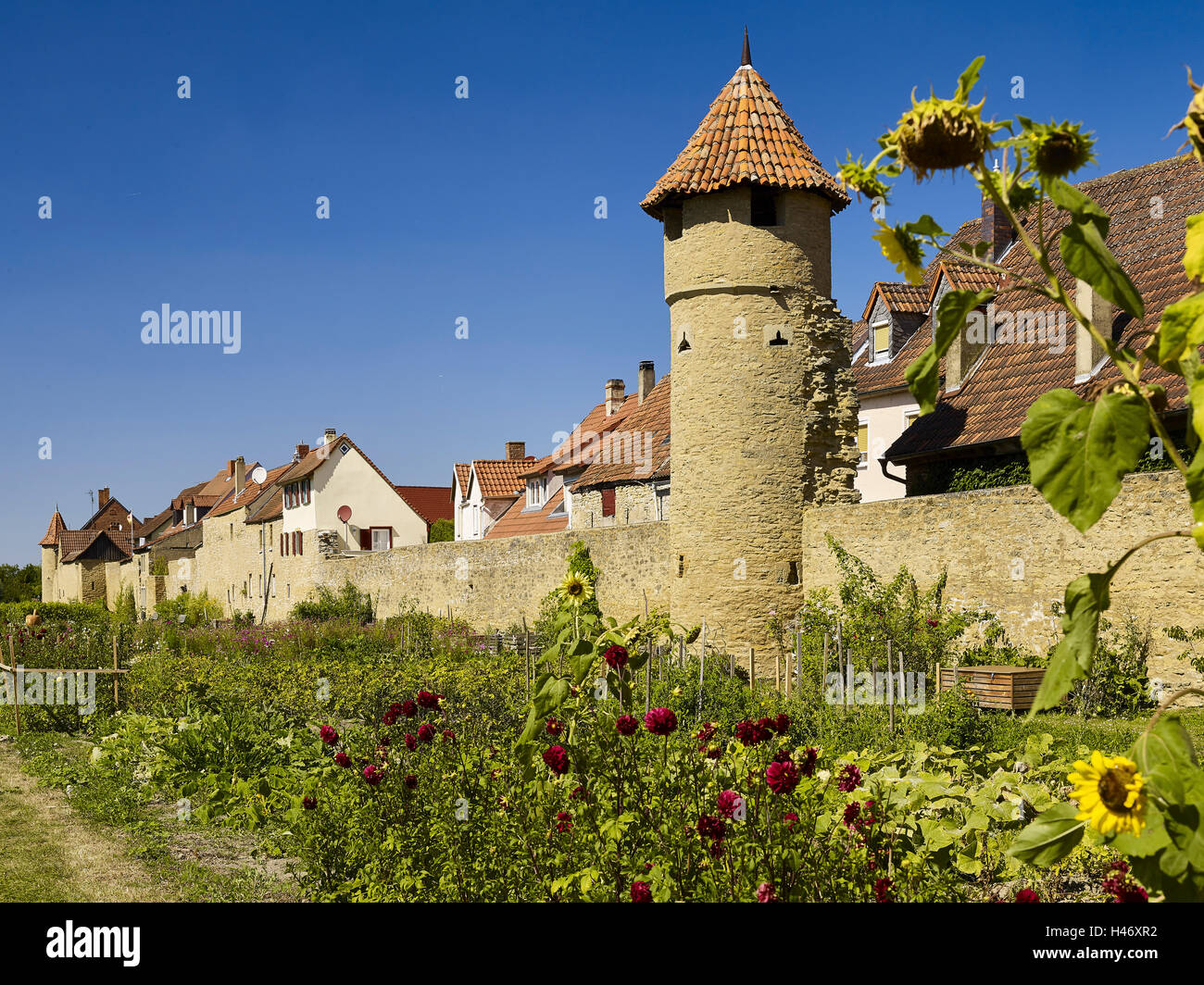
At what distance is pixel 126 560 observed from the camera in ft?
212

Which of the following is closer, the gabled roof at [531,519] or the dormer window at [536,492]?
the gabled roof at [531,519]

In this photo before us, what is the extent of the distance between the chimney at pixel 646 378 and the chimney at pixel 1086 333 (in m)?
20.8

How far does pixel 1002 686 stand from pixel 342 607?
78.0ft

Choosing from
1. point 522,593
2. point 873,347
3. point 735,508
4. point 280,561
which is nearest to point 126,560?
point 280,561

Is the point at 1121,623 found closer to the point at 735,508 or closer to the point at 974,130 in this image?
the point at 735,508

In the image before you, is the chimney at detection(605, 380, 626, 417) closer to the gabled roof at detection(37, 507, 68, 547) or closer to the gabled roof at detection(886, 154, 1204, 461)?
the gabled roof at detection(886, 154, 1204, 461)

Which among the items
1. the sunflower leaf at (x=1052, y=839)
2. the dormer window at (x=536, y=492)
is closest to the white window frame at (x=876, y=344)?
the dormer window at (x=536, y=492)

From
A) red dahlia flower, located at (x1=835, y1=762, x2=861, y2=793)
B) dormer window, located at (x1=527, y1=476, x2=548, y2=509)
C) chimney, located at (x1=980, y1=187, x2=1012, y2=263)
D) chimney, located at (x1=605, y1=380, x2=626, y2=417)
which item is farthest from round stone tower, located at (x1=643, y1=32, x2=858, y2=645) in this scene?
chimney, located at (x1=605, y1=380, x2=626, y2=417)

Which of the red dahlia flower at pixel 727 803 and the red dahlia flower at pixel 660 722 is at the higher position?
the red dahlia flower at pixel 660 722

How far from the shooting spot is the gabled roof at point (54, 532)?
225 feet

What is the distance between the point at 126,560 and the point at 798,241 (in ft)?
194

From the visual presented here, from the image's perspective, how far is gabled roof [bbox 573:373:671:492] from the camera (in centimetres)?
2878

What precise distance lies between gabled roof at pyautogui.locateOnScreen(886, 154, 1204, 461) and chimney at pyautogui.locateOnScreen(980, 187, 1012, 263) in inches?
106

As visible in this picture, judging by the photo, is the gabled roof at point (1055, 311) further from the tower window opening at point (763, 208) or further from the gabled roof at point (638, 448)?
the gabled roof at point (638, 448)
